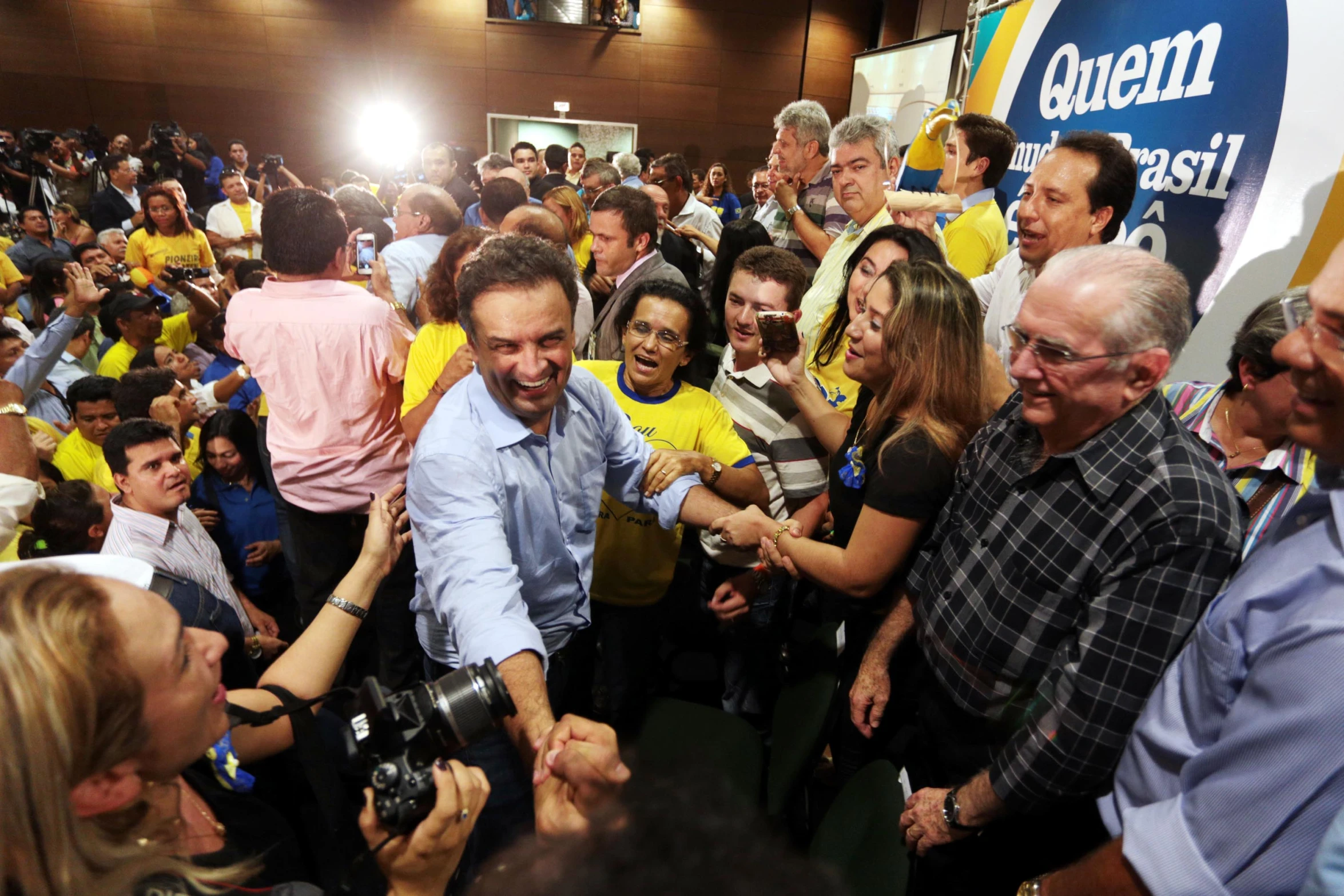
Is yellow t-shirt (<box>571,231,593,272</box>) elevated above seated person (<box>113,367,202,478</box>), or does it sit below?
above

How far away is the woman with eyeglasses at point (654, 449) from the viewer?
198 cm

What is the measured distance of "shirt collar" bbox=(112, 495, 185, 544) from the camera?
6.20 feet

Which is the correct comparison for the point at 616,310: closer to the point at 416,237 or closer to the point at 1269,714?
the point at 416,237

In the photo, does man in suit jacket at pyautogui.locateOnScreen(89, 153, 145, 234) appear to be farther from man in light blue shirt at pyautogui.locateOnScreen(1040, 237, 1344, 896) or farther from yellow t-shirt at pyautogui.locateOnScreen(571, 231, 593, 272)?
man in light blue shirt at pyautogui.locateOnScreen(1040, 237, 1344, 896)

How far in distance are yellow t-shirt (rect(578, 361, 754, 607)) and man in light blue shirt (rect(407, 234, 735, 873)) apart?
0.83 ft

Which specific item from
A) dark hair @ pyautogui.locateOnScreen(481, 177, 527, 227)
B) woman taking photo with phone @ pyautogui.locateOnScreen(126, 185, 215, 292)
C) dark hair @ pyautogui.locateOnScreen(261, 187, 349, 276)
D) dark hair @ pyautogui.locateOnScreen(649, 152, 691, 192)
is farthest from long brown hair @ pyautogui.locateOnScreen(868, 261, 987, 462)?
woman taking photo with phone @ pyautogui.locateOnScreen(126, 185, 215, 292)

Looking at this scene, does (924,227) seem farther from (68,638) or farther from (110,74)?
(110,74)

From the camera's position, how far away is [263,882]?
109 centimetres

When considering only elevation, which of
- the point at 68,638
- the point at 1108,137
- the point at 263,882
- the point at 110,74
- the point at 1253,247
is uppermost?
the point at 110,74

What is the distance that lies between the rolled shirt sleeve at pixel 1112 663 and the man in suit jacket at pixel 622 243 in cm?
217

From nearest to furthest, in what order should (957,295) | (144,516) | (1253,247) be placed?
(957,295), (144,516), (1253,247)

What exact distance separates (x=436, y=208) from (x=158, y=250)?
8.64ft

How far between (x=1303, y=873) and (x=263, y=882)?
58.4 inches

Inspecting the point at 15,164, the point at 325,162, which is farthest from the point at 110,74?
the point at 15,164
